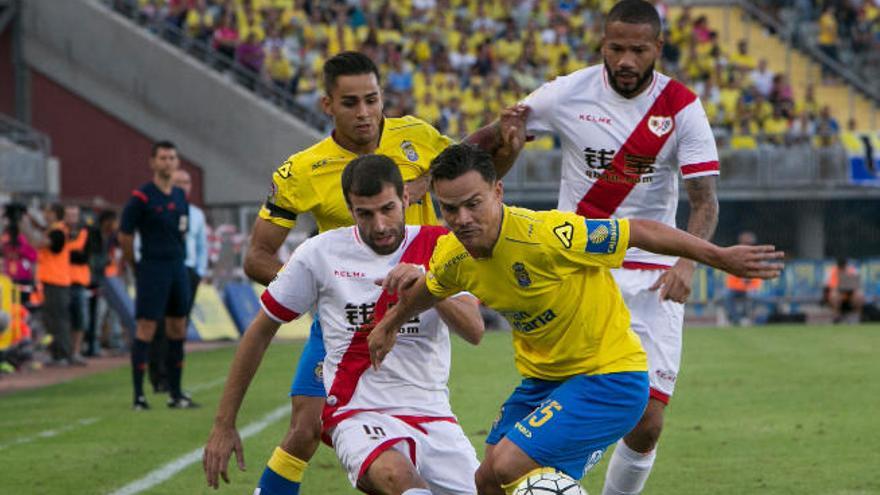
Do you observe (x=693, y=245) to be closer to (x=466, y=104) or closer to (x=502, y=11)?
(x=466, y=104)

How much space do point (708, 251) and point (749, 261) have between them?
17cm

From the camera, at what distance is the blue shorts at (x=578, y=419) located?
6.07 meters

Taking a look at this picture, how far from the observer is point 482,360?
19.4m

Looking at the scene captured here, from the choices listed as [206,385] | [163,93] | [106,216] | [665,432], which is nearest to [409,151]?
[665,432]

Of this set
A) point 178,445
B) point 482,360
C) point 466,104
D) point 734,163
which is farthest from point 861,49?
point 178,445

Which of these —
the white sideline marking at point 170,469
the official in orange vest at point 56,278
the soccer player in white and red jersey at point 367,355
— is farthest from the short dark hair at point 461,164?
the official in orange vest at point 56,278

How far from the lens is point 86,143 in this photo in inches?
1353

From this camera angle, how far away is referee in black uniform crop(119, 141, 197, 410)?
1405 cm

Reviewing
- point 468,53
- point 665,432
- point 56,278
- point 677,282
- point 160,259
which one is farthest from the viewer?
point 468,53

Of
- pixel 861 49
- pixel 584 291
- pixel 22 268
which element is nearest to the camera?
pixel 584 291

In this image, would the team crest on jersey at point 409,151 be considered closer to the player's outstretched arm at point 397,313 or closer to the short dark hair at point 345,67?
A: the short dark hair at point 345,67

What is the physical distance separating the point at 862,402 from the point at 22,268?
10545 millimetres

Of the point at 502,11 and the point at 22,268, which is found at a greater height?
the point at 502,11

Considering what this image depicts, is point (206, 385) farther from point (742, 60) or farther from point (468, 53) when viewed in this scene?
point (742, 60)
